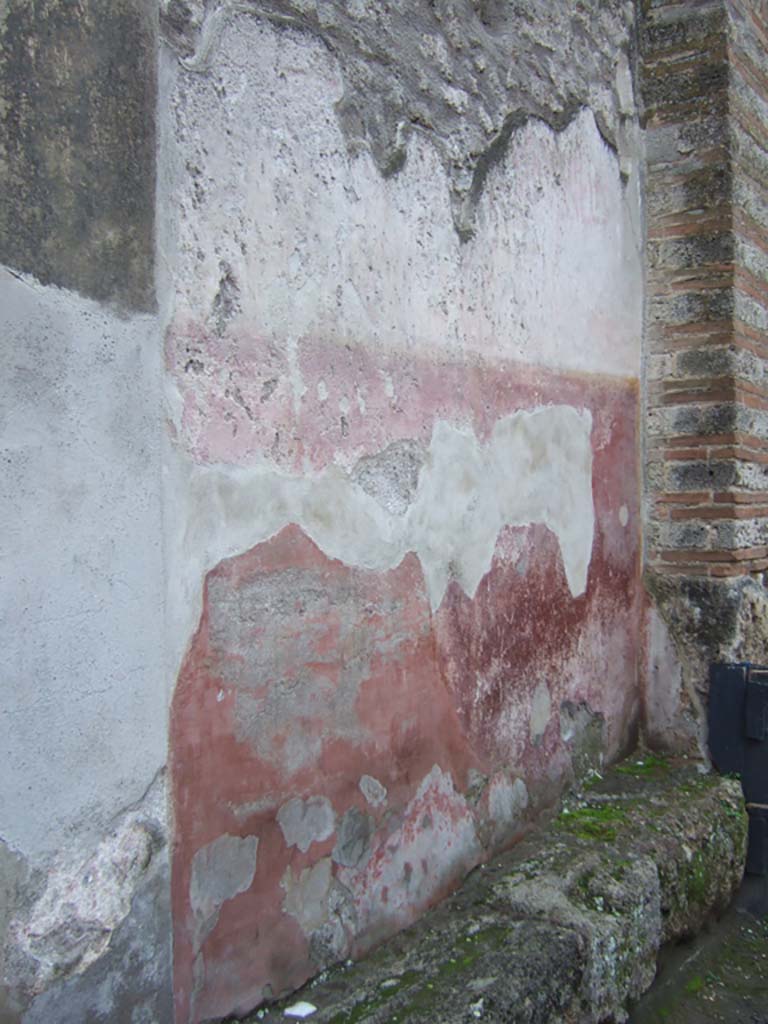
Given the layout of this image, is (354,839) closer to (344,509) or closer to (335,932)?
(335,932)

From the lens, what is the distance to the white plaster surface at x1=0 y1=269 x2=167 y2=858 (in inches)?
55.0

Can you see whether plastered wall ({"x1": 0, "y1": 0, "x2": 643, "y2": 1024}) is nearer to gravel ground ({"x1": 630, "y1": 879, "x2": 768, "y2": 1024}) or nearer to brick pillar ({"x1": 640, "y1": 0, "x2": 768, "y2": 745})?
gravel ground ({"x1": 630, "y1": 879, "x2": 768, "y2": 1024})

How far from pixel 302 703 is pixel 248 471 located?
1.56ft

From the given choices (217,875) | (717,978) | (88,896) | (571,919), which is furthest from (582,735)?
(88,896)

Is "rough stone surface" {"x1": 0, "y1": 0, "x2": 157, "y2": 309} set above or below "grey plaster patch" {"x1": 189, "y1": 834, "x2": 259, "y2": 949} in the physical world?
above

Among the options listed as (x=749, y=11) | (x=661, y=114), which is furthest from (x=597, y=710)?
(x=749, y=11)

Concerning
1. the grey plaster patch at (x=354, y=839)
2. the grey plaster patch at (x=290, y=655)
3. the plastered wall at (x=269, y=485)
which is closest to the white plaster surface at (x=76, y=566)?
the plastered wall at (x=269, y=485)

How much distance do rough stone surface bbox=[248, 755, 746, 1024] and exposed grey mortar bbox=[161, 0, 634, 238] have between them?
1.62 meters

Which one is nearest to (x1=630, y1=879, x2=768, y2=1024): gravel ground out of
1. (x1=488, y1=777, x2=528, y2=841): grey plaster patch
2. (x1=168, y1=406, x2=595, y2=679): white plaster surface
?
(x1=488, y1=777, x2=528, y2=841): grey plaster patch

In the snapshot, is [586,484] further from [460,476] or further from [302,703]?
[302,703]

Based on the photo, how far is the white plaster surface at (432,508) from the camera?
66.9 inches

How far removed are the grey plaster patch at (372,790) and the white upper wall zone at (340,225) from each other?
933 millimetres

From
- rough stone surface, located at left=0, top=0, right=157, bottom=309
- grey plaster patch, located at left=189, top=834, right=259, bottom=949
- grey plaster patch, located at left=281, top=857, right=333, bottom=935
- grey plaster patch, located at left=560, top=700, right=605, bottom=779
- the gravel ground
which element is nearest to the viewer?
rough stone surface, located at left=0, top=0, right=157, bottom=309

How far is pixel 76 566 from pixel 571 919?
1.42 meters
